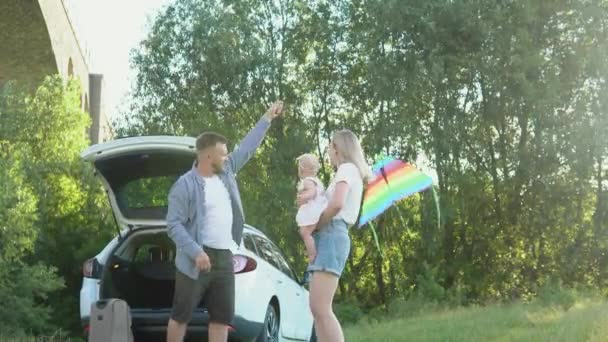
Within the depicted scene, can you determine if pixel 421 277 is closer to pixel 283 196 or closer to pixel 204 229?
pixel 283 196

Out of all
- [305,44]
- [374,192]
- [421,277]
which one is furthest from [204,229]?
[305,44]

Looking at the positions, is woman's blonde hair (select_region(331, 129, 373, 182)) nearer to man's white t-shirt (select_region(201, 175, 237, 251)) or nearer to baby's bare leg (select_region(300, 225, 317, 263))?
baby's bare leg (select_region(300, 225, 317, 263))

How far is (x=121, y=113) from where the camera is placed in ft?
95.3

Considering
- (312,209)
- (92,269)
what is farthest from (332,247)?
(92,269)

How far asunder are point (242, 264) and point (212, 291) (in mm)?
1804

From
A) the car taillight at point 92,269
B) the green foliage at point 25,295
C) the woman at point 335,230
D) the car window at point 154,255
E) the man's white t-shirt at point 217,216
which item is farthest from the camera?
the green foliage at point 25,295

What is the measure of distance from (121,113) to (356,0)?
7252mm

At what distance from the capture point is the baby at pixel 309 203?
7.27m

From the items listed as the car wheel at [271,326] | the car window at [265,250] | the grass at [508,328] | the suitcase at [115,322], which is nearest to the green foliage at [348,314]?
the grass at [508,328]

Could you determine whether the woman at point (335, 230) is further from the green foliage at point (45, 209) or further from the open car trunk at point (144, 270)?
the green foliage at point (45, 209)

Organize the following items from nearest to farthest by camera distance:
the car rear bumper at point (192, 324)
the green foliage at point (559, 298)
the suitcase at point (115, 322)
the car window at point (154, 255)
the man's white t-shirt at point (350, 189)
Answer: the man's white t-shirt at point (350, 189) < the suitcase at point (115, 322) < the car rear bumper at point (192, 324) < the car window at point (154, 255) < the green foliage at point (559, 298)

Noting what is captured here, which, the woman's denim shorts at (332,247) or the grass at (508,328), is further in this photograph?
the grass at (508,328)

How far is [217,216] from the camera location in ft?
24.3

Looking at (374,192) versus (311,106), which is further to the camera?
(311,106)
